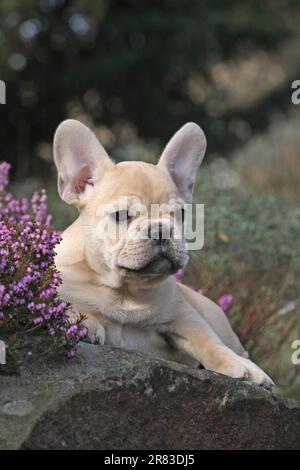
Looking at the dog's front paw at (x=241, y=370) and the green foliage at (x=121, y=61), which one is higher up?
the green foliage at (x=121, y=61)

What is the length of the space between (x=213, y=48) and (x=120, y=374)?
14.8m

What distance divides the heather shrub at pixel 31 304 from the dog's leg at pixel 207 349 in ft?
2.54

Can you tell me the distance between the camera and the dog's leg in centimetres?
417

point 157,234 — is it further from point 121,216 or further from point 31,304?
point 31,304

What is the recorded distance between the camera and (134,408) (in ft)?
11.9

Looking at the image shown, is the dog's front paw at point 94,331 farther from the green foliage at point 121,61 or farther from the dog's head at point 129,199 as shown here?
the green foliage at point 121,61

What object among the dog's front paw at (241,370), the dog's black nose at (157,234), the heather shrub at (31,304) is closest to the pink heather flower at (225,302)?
the dog's front paw at (241,370)

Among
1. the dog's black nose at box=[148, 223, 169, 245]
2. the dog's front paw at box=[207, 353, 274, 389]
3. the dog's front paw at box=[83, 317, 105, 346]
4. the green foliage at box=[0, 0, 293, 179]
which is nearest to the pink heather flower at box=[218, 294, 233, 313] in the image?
the dog's front paw at box=[207, 353, 274, 389]

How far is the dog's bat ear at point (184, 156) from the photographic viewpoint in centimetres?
472

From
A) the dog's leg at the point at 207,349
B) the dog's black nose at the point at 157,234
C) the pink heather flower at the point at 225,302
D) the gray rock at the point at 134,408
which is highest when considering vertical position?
the dog's black nose at the point at 157,234

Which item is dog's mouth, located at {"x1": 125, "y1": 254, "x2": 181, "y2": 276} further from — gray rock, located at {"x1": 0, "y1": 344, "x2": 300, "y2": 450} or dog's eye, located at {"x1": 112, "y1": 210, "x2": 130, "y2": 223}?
gray rock, located at {"x1": 0, "y1": 344, "x2": 300, "y2": 450}

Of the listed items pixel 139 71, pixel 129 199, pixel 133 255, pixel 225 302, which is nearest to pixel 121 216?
pixel 129 199

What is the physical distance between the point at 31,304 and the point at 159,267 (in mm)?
684

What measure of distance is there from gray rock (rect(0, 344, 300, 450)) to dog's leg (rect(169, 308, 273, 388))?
164 millimetres
